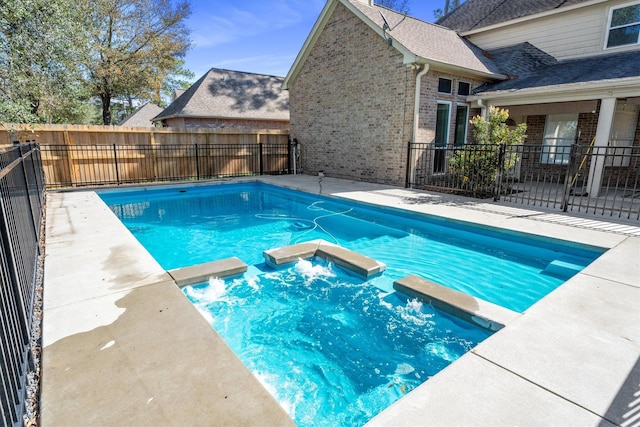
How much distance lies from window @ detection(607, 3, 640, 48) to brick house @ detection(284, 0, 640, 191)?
3 centimetres

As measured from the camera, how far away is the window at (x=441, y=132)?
10398mm

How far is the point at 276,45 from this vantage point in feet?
78.0

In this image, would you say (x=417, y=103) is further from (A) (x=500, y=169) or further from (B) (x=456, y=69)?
(A) (x=500, y=169)

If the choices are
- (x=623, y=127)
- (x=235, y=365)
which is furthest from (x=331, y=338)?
(x=623, y=127)

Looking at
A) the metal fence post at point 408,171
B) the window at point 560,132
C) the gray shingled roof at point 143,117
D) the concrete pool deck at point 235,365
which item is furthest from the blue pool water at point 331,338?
the gray shingled roof at point 143,117

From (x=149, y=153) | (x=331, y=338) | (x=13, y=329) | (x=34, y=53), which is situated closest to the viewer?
(x=13, y=329)

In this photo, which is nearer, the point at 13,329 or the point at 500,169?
the point at 13,329

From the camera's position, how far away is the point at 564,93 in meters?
8.74

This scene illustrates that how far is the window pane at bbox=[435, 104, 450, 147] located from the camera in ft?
34.1

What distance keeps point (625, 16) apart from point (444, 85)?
5.36 meters

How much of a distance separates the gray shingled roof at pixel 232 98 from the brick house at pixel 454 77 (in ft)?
27.8

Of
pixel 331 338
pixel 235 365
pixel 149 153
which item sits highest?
pixel 149 153

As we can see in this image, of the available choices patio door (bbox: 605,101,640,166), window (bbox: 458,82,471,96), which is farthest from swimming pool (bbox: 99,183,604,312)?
patio door (bbox: 605,101,640,166)

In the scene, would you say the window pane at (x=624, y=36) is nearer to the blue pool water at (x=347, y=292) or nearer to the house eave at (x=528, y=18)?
the house eave at (x=528, y=18)
